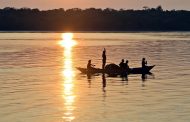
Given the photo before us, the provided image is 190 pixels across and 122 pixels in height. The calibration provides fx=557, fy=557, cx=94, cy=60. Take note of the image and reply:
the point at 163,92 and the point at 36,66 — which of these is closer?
the point at 163,92

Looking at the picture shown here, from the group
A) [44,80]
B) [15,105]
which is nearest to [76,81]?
[44,80]

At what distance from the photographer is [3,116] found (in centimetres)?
3272

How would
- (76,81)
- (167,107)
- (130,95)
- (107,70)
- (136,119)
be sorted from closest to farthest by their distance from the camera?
(136,119) → (167,107) → (130,95) → (76,81) → (107,70)

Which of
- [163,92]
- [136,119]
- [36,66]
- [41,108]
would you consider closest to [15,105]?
[41,108]

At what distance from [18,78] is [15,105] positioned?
19.3 meters

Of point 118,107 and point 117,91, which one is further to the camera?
point 117,91

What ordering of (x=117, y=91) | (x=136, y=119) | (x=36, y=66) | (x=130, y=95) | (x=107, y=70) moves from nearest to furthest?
(x=136, y=119) < (x=130, y=95) < (x=117, y=91) < (x=107, y=70) < (x=36, y=66)

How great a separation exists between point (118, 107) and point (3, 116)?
7.51 metres

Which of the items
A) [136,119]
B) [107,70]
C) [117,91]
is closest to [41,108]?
[136,119]

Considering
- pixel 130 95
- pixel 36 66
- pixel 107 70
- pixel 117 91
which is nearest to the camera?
pixel 130 95

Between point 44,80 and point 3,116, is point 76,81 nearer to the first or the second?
point 44,80

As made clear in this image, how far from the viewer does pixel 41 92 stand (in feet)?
145

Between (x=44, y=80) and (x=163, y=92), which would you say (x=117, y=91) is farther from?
(x=44, y=80)

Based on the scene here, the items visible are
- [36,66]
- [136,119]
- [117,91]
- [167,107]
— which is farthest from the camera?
[36,66]
